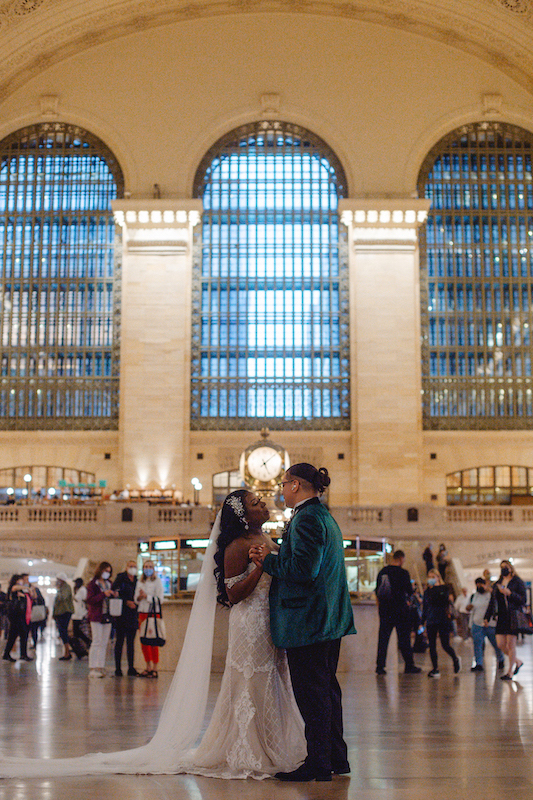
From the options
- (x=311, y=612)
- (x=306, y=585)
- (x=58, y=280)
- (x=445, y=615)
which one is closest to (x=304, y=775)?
(x=311, y=612)

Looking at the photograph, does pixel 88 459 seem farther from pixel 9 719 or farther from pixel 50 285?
pixel 9 719

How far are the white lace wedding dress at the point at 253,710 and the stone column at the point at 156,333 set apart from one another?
79.1 feet

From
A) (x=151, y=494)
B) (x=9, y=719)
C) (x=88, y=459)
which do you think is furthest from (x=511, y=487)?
(x=9, y=719)

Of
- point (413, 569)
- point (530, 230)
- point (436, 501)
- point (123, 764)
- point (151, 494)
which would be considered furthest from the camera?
point (530, 230)

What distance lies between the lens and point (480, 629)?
40.3 ft

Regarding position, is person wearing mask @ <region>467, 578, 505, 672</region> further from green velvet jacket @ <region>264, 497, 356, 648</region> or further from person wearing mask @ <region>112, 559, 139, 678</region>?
green velvet jacket @ <region>264, 497, 356, 648</region>

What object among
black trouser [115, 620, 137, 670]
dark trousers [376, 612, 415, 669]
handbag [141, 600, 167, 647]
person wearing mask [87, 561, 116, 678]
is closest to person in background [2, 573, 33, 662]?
person wearing mask [87, 561, 116, 678]

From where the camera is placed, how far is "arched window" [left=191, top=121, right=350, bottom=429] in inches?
1243

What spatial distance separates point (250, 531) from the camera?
6.02 m

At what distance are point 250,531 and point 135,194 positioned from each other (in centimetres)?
2666

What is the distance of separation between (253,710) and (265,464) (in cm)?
957

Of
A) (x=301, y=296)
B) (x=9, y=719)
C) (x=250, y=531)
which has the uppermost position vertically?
(x=301, y=296)

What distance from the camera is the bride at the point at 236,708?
574cm

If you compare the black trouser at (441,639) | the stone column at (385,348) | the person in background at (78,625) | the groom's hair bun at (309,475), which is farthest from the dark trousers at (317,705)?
the stone column at (385,348)
